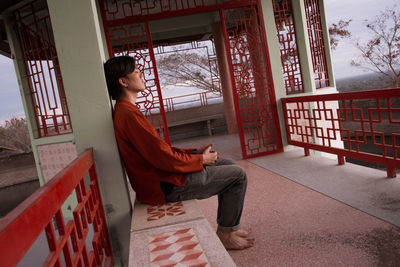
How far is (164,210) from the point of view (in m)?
1.76

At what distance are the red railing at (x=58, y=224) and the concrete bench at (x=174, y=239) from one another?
209 mm

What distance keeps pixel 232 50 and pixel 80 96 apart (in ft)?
10.9

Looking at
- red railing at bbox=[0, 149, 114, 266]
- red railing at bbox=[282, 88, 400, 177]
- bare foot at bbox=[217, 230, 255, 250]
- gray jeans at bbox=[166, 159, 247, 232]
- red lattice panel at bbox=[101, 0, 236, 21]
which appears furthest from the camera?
red lattice panel at bbox=[101, 0, 236, 21]

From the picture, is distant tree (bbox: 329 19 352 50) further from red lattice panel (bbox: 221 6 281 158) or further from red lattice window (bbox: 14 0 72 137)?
red lattice window (bbox: 14 0 72 137)

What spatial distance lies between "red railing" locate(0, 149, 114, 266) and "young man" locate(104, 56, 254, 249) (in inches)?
9.5

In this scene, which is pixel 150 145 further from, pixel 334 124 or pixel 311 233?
pixel 334 124

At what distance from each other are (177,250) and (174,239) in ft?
0.35

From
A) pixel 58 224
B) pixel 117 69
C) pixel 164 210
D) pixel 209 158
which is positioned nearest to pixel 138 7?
pixel 117 69

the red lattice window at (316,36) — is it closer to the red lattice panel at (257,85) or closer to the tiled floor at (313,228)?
the red lattice panel at (257,85)

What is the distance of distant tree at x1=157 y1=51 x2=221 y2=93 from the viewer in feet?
34.9

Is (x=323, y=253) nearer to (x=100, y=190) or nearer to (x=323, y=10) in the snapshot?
(x=100, y=190)

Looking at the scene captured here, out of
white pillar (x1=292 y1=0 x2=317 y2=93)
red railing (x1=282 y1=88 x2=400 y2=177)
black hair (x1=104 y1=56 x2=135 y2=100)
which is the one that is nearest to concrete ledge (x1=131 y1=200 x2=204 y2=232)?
black hair (x1=104 y1=56 x2=135 y2=100)

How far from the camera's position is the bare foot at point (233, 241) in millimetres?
2045

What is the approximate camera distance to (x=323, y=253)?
194cm
